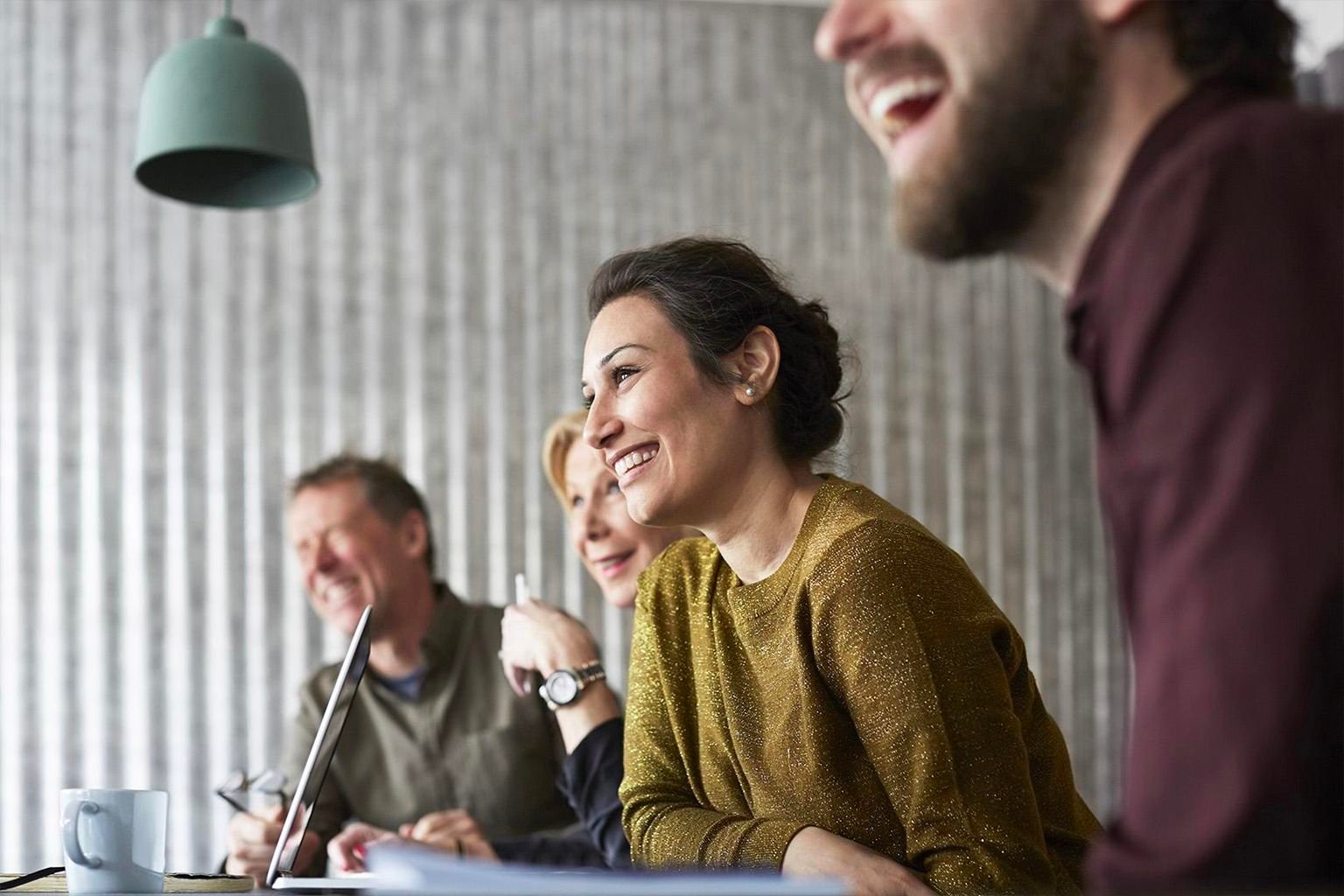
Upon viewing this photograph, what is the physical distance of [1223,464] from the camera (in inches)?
29.7

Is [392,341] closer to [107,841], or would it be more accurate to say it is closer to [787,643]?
[787,643]

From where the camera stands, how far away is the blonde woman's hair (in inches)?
110

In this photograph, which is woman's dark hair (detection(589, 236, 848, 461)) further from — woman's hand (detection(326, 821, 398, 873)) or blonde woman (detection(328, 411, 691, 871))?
woman's hand (detection(326, 821, 398, 873))

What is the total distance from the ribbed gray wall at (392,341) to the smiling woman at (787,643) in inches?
91.8

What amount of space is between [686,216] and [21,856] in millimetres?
2548

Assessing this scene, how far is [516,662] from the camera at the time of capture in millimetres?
2350

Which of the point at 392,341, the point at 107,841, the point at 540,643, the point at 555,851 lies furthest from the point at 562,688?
the point at 392,341

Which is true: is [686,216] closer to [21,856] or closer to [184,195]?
[184,195]

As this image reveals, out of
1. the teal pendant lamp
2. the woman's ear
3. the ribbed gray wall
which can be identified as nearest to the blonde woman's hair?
the teal pendant lamp

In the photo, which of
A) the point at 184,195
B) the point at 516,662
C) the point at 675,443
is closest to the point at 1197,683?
the point at 675,443

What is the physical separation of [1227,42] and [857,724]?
2.57ft

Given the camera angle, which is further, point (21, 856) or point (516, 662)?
point (21, 856)

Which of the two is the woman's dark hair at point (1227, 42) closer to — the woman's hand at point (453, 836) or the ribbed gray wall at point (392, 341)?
the woman's hand at point (453, 836)

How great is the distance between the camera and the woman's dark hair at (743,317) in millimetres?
1866
